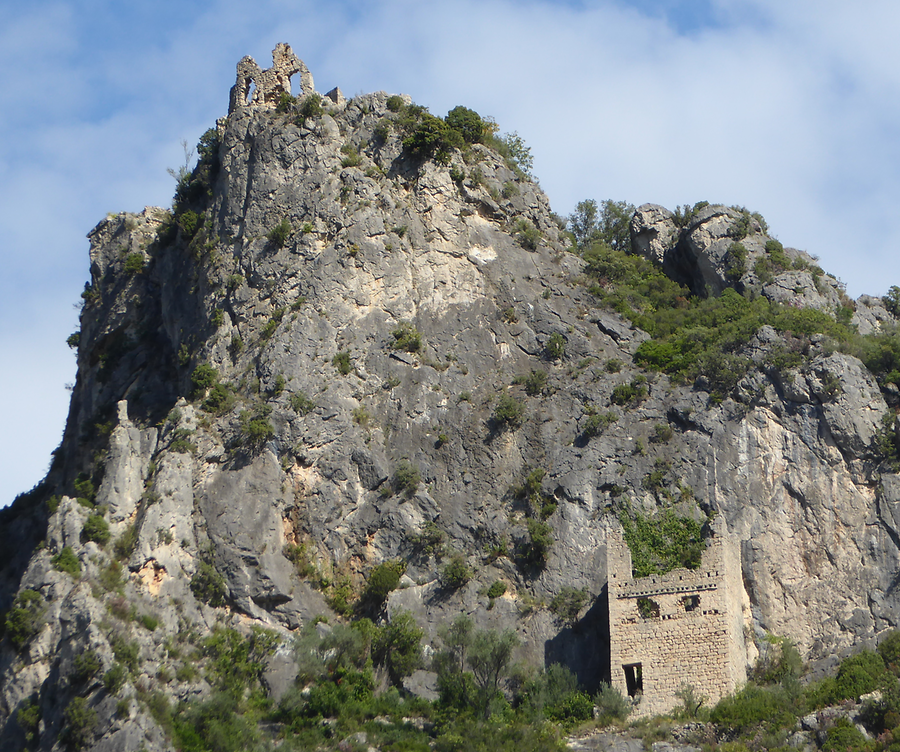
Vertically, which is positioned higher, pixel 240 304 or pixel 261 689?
pixel 240 304

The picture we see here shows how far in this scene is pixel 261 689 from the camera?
155 ft

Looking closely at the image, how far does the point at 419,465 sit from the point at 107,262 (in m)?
28.1

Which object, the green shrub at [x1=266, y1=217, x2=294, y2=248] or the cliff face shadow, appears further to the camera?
the green shrub at [x1=266, y1=217, x2=294, y2=248]

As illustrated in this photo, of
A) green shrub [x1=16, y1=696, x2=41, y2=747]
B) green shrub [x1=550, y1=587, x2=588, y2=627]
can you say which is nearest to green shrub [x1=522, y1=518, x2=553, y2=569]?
green shrub [x1=550, y1=587, x2=588, y2=627]

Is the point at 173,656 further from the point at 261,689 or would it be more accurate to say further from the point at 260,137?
the point at 260,137

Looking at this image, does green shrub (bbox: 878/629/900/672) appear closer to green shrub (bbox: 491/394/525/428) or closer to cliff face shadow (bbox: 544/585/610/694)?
cliff face shadow (bbox: 544/585/610/694)

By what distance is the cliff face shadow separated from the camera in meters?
47.9

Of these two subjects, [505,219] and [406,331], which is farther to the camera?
[505,219]

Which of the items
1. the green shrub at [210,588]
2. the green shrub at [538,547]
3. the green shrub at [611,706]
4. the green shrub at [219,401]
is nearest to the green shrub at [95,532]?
the green shrub at [210,588]

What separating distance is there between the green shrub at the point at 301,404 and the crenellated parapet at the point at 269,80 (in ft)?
62.6

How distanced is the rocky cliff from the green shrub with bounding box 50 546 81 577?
0.37 feet

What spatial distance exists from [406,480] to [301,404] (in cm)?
579

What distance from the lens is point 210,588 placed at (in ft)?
163

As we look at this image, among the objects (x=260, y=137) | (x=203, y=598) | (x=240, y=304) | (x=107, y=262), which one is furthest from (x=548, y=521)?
(x=107, y=262)
